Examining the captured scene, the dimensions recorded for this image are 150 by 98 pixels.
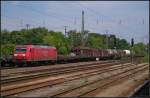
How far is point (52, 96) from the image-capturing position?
1291 centimetres

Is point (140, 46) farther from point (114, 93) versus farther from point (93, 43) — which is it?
point (114, 93)

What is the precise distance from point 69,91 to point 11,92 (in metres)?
2.53

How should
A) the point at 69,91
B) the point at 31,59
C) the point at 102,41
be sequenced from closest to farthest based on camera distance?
the point at 69,91 → the point at 31,59 → the point at 102,41

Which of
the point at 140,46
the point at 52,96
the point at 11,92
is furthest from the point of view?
the point at 140,46

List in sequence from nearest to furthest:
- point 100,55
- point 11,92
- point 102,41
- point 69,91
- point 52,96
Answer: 1. point 52,96
2. point 11,92
3. point 69,91
4. point 100,55
5. point 102,41

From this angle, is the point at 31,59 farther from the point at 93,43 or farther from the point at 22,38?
the point at 93,43

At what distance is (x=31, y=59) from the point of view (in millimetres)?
35906

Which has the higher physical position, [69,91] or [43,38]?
[43,38]

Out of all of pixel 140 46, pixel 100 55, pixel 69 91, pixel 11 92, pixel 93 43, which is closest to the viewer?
pixel 11 92

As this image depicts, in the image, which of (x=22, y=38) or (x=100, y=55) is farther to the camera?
(x=22, y=38)

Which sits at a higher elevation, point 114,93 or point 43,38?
point 43,38

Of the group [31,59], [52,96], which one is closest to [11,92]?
[52,96]

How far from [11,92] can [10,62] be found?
2260cm

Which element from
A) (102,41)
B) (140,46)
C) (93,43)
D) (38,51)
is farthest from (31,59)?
(140,46)
